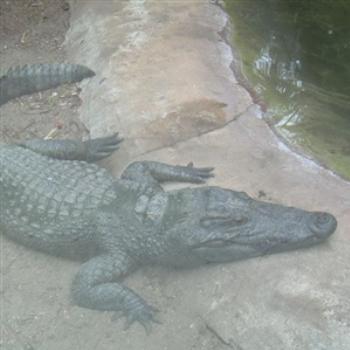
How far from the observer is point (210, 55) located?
16.0 ft

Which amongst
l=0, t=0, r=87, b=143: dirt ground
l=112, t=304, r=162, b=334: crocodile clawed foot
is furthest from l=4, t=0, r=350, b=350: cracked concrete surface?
l=0, t=0, r=87, b=143: dirt ground

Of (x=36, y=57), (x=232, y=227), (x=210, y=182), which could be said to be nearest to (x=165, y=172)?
(x=210, y=182)

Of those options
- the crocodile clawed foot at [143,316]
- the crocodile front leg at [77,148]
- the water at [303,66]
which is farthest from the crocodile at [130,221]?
the water at [303,66]

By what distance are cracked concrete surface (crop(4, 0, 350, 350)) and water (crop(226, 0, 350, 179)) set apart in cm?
17

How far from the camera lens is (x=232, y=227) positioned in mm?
3381

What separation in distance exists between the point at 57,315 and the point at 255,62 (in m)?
2.53

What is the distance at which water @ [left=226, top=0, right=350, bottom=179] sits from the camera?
418 cm

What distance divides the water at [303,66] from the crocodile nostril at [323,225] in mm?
506

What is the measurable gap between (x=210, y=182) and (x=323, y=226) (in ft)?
2.51

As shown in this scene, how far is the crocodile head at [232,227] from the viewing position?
330 centimetres

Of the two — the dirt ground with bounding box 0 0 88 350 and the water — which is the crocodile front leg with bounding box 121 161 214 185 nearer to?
the water

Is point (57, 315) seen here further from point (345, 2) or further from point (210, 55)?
point (345, 2)

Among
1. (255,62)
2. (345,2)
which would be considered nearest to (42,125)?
(255,62)

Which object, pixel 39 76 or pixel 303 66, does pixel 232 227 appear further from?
pixel 39 76
